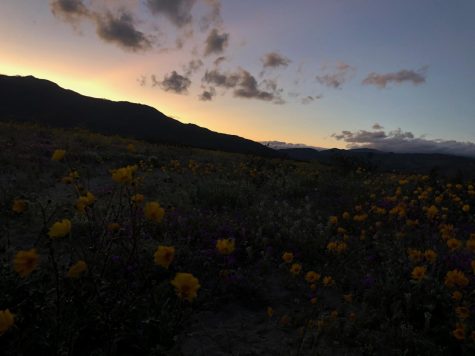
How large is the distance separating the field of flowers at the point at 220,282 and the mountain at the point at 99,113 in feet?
364

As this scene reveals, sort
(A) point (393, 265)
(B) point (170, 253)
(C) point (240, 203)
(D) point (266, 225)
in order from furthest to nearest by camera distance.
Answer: (C) point (240, 203) < (D) point (266, 225) < (A) point (393, 265) < (B) point (170, 253)

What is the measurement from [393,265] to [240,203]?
4235mm

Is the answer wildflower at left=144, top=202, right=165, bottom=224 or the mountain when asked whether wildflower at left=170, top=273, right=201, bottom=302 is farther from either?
the mountain

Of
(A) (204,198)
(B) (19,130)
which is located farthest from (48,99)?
(A) (204,198)

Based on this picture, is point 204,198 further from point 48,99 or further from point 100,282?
point 48,99

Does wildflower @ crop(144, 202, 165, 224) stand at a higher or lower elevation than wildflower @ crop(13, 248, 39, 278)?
higher

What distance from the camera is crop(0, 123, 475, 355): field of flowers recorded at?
9.68ft

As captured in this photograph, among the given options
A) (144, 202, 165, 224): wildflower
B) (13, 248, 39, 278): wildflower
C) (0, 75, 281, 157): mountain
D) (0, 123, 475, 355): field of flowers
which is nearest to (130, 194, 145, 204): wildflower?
(0, 123, 475, 355): field of flowers

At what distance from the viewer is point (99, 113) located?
134 metres

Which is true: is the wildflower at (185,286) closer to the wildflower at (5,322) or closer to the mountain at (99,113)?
the wildflower at (5,322)

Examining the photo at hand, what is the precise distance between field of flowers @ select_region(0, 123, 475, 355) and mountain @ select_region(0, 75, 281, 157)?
111m

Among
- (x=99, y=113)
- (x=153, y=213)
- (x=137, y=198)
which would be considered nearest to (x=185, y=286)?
(x=153, y=213)

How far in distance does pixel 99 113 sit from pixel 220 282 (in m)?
139

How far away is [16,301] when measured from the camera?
314 cm
